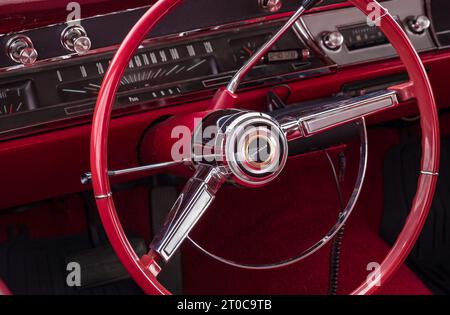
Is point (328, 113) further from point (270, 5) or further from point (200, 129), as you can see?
point (270, 5)

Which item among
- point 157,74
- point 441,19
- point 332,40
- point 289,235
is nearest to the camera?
point 157,74

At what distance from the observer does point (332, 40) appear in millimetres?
1349

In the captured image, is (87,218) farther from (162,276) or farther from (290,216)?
(290,216)

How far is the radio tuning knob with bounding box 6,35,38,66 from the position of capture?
1.10 meters

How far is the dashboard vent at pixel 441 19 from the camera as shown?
4.81ft

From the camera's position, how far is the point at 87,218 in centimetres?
157

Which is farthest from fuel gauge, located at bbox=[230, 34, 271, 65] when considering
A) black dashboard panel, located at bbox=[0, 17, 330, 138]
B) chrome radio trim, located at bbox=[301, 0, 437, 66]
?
chrome radio trim, located at bbox=[301, 0, 437, 66]

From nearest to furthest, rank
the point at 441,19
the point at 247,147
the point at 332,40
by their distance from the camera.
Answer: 1. the point at 247,147
2. the point at 332,40
3. the point at 441,19

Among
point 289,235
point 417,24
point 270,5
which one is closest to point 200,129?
point 270,5

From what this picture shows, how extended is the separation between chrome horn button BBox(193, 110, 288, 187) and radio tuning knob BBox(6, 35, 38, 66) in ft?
1.32

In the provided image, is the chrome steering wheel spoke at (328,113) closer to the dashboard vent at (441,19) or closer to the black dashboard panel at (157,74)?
the black dashboard panel at (157,74)

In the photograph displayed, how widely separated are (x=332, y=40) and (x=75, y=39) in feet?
1.74

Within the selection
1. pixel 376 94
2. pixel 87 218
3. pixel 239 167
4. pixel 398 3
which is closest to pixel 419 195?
pixel 376 94

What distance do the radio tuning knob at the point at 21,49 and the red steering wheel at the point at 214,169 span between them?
316mm
